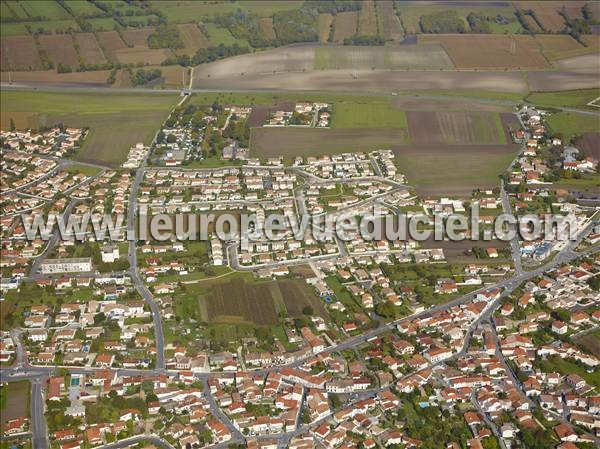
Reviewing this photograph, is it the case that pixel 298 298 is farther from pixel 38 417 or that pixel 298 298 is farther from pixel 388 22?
pixel 388 22

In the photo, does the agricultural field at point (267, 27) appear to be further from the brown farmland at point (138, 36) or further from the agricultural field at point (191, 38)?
the brown farmland at point (138, 36)

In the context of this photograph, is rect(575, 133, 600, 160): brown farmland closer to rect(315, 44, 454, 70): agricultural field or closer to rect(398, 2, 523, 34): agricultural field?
rect(315, 44, 454, 70): agricultural field

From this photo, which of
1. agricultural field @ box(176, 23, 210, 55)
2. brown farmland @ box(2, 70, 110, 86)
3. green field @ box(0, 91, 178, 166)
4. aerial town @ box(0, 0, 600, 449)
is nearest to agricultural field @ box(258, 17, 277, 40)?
agricultural field @ box(176, 23, 210, 55)

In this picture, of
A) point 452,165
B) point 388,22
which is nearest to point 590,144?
point 452,165

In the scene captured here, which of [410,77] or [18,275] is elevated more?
[410,77]

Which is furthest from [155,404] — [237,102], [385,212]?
[237,102]

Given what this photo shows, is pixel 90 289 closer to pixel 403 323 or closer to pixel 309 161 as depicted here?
pixel 403 323
